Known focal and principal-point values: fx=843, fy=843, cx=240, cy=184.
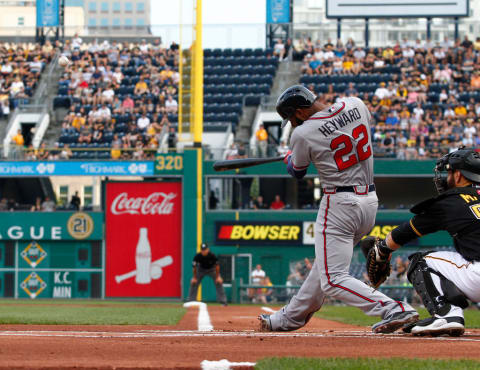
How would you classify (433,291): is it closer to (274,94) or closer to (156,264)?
(156,264)

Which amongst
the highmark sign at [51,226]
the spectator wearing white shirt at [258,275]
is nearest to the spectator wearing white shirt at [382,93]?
the spectator wearing white shirt at [258,275]

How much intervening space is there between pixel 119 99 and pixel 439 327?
25202 mm

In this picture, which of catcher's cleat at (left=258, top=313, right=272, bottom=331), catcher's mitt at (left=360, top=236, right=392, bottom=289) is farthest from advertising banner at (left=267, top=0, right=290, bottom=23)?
catcher's mitt at (left=360, top=236, right=392, bottom=289)

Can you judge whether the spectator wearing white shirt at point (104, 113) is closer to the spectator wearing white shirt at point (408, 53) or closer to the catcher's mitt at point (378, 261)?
the spectator wearing white shirt at point (408, 53)

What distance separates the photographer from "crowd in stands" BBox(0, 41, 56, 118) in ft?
101

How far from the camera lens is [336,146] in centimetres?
625

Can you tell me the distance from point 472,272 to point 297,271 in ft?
65.0

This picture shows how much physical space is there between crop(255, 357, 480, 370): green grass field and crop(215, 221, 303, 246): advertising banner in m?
21.5

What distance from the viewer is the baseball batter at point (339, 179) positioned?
6.23 metres

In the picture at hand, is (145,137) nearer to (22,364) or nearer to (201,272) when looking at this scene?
(201,272)

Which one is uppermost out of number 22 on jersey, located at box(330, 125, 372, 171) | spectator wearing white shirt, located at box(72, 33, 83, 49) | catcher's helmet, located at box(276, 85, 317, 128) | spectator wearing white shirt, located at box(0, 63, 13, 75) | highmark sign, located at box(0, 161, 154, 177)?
spectator wearing white shirt, located at box(72, 33, 83, 49)

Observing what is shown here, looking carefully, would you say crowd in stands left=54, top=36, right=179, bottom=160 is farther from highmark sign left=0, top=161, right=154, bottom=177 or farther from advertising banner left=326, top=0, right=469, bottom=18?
advertising banner left=326, top=0, right=469, bottom=18

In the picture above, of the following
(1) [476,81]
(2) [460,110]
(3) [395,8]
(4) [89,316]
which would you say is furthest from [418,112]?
(4) [89,316]

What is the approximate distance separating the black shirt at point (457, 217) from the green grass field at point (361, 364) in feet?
5.58
